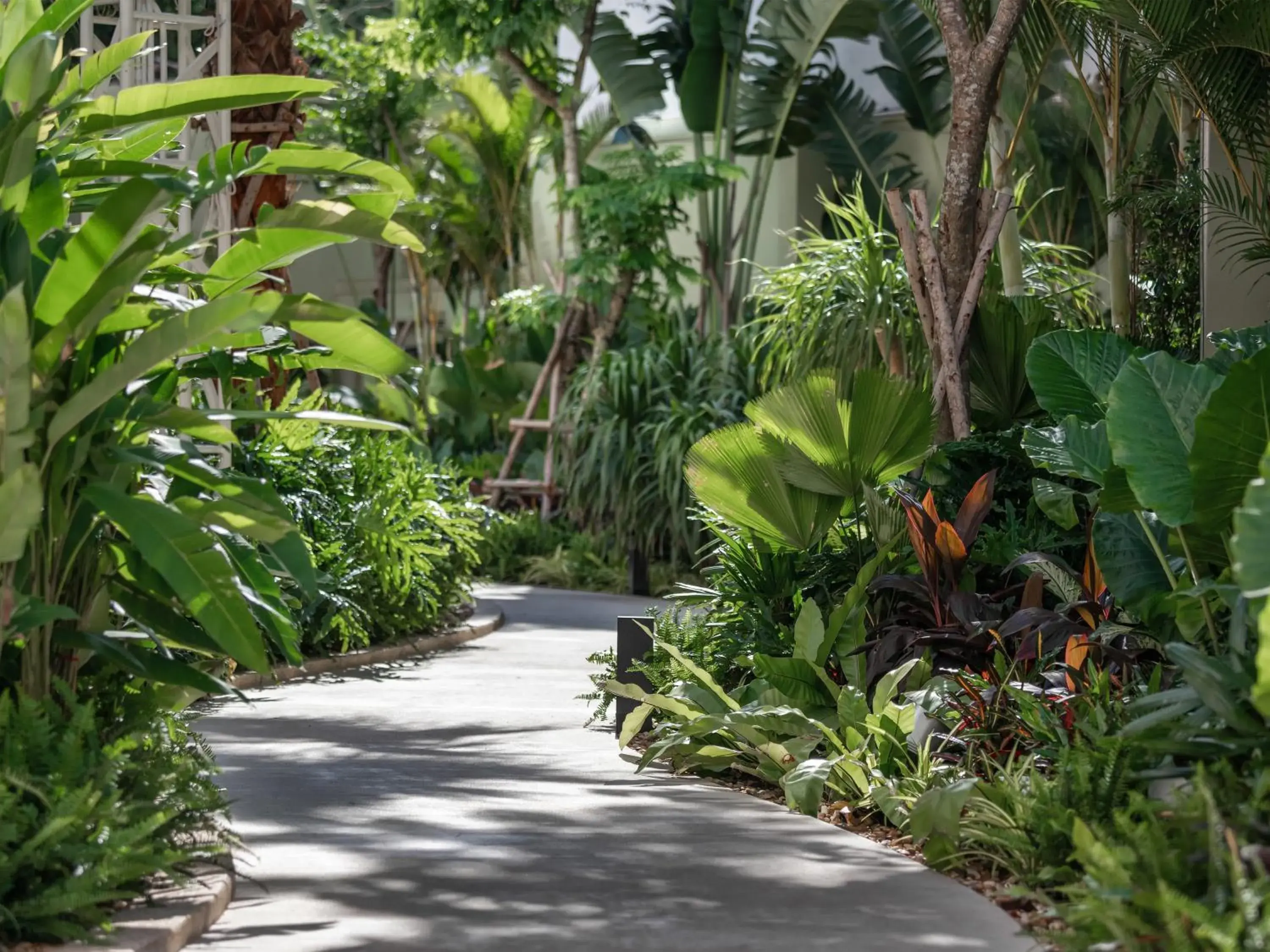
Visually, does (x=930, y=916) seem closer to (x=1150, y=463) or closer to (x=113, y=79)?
(x=1150, y=463)

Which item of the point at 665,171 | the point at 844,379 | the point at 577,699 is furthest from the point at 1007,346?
the point at 665,171

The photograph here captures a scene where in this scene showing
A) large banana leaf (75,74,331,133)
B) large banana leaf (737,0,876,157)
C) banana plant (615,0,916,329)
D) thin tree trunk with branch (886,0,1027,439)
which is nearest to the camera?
large banana leaf (75,74,331,133)

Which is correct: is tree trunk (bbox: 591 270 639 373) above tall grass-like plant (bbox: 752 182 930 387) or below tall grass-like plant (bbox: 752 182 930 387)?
above

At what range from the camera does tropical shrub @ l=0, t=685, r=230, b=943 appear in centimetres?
404

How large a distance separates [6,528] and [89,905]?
102 centimetres

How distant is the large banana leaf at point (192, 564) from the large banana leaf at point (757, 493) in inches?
143

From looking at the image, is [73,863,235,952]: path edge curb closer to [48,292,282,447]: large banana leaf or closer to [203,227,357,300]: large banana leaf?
[48,292,282,447]: large banana leaf

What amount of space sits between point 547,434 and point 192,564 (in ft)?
49.0

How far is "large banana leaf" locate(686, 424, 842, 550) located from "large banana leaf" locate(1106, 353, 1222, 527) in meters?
2.42

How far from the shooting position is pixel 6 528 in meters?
4.24

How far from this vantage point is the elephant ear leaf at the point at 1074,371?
21.7ft

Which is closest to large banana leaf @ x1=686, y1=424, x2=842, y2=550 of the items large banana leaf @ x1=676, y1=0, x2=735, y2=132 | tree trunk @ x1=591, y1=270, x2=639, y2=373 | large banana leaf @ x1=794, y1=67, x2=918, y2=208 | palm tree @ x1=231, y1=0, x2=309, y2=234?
palm tree @ x1=231, y1=0, x2=309, y2=234

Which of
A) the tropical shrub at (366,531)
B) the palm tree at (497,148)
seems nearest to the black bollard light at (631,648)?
the tropical shrub at (366,531)

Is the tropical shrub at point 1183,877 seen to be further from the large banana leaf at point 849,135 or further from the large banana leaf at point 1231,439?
the large banana leaf at point 849,135
